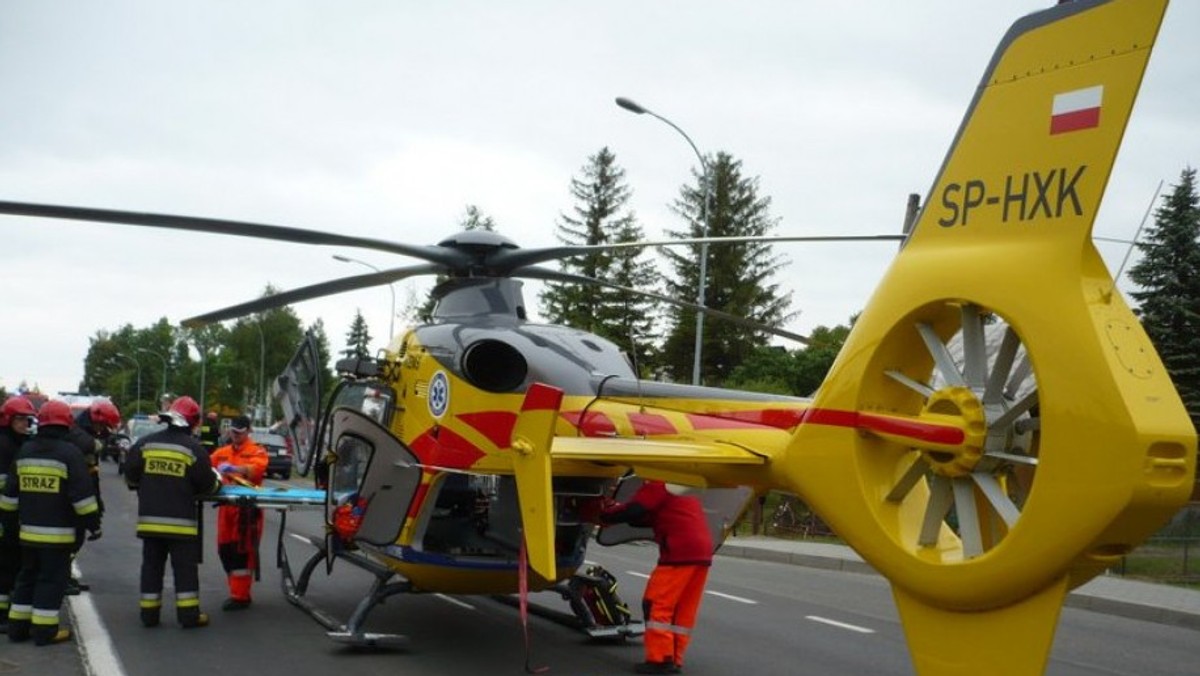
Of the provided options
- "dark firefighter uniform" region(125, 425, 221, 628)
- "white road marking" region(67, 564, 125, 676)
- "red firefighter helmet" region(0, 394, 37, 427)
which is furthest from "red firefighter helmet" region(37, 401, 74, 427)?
"white road marking" region(67, 564, 125, 676)

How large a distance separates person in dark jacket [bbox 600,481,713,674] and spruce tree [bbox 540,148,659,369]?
28.2 meters

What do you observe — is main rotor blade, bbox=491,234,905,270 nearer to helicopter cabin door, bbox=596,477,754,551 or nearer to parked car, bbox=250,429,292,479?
helicopter cabin door, bbox=596,477,754,551

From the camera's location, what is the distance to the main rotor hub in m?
4.64

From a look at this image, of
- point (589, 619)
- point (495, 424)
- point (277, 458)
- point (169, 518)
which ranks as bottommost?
point (277, 458)

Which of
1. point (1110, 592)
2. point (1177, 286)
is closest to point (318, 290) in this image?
point (1110, 592)

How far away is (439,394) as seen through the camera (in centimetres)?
883

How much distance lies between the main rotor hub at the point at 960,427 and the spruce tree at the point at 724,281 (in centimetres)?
3992

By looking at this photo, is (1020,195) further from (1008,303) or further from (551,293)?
(551,293)

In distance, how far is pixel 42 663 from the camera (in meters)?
7.92

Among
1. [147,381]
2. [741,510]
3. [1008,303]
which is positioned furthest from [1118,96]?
[147,381]

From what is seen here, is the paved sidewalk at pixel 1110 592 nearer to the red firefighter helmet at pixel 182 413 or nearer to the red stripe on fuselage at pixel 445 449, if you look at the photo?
the red stripe on fuselage at pixel 445 449

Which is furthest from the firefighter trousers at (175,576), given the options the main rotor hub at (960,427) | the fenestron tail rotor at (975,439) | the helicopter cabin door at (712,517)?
the main rotor hub at (960,427)

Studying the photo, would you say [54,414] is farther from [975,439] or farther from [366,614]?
[975,439]

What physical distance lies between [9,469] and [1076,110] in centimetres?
874
